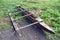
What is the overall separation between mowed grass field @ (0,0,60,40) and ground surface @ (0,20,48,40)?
269 mm

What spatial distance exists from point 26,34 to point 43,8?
79.5 inches

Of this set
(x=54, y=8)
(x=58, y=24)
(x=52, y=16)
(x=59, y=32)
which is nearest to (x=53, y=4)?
(x=54, y=8)

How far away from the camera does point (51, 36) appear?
5.04 m

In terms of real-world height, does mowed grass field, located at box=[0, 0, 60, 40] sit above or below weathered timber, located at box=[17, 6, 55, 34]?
below

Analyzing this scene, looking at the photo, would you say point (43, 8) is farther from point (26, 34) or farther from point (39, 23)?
point (26, 34)

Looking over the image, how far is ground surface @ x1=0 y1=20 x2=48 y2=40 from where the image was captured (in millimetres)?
5105

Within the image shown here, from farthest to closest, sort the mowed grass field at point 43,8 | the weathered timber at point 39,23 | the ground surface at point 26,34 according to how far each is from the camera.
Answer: the mowed grass field at point 43,8
the ground surface at point 26,34
the weathered timber at point 39,23

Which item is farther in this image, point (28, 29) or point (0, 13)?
point (0, 13)

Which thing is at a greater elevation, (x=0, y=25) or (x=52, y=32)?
(x=52, y=32)

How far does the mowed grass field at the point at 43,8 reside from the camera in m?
5.79

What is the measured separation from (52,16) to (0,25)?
6.01 ft

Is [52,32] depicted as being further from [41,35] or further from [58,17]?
[58,17]

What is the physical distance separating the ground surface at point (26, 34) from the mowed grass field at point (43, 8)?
27cm

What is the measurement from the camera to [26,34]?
5.30m
